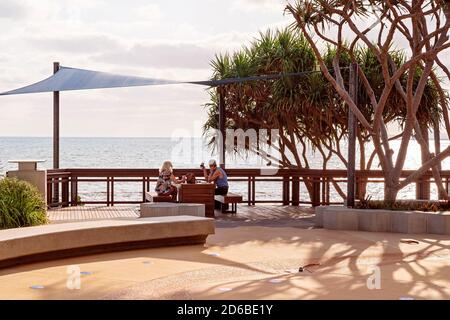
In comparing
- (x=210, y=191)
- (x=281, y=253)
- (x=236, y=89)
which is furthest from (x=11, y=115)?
(x=281, y=253)

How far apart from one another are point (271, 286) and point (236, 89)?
1363cm

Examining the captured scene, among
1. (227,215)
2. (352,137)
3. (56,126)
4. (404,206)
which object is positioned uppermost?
(56,126)

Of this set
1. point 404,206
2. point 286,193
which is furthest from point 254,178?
point 404,206

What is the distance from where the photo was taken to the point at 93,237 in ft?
27.3

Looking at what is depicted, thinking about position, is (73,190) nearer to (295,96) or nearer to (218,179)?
(218,179)

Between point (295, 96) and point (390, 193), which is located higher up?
point (295, 96)

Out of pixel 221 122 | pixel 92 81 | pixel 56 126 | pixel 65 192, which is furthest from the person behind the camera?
pixel 56 126

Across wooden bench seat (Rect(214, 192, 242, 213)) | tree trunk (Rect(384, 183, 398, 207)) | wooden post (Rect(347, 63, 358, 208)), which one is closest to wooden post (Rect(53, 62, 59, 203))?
wooden bench seat (Rect(214, 192, 242, 213))

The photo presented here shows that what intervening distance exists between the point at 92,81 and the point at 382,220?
585 cm

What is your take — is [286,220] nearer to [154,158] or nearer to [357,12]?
[357,12]

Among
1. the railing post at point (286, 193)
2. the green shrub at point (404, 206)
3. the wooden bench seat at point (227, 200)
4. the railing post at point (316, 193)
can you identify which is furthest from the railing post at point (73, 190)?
the green shrub at point (404, 206)

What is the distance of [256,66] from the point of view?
19734 millimetres

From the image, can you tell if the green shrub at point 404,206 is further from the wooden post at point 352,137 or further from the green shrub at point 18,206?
the green shrub at point 18,206

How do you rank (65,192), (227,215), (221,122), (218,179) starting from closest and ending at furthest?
(227,215)
(218,179)
(221,122)
(65,192)
